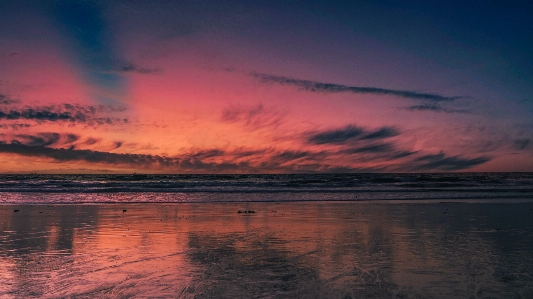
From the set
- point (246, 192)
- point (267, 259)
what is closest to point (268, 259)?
point (267, 259)

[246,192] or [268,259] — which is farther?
[246,192]

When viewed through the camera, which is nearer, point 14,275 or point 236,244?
point 14,275

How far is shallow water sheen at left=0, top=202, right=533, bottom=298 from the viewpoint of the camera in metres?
6.88

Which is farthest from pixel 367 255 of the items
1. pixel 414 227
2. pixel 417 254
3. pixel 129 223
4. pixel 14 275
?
pixel 129 223

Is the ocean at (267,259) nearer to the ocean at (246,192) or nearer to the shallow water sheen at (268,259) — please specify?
the shallow water sheen at (268,259)

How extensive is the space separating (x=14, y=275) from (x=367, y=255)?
6970mm

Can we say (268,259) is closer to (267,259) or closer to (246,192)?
(267,259)

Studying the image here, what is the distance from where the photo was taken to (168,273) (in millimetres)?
7871

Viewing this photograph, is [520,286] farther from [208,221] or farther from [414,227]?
[208,221]

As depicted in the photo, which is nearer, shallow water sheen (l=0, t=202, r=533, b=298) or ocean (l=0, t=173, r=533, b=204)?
shallow water sheen (l=0, t=202, r=533, b=298)

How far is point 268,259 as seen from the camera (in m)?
9.17

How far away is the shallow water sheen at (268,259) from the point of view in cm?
688

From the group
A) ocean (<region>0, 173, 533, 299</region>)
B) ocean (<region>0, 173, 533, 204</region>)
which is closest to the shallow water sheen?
ocean (<region>0, 173, 533, 299</region>)

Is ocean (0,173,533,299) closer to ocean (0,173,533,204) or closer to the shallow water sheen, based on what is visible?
the shallow water sheen
